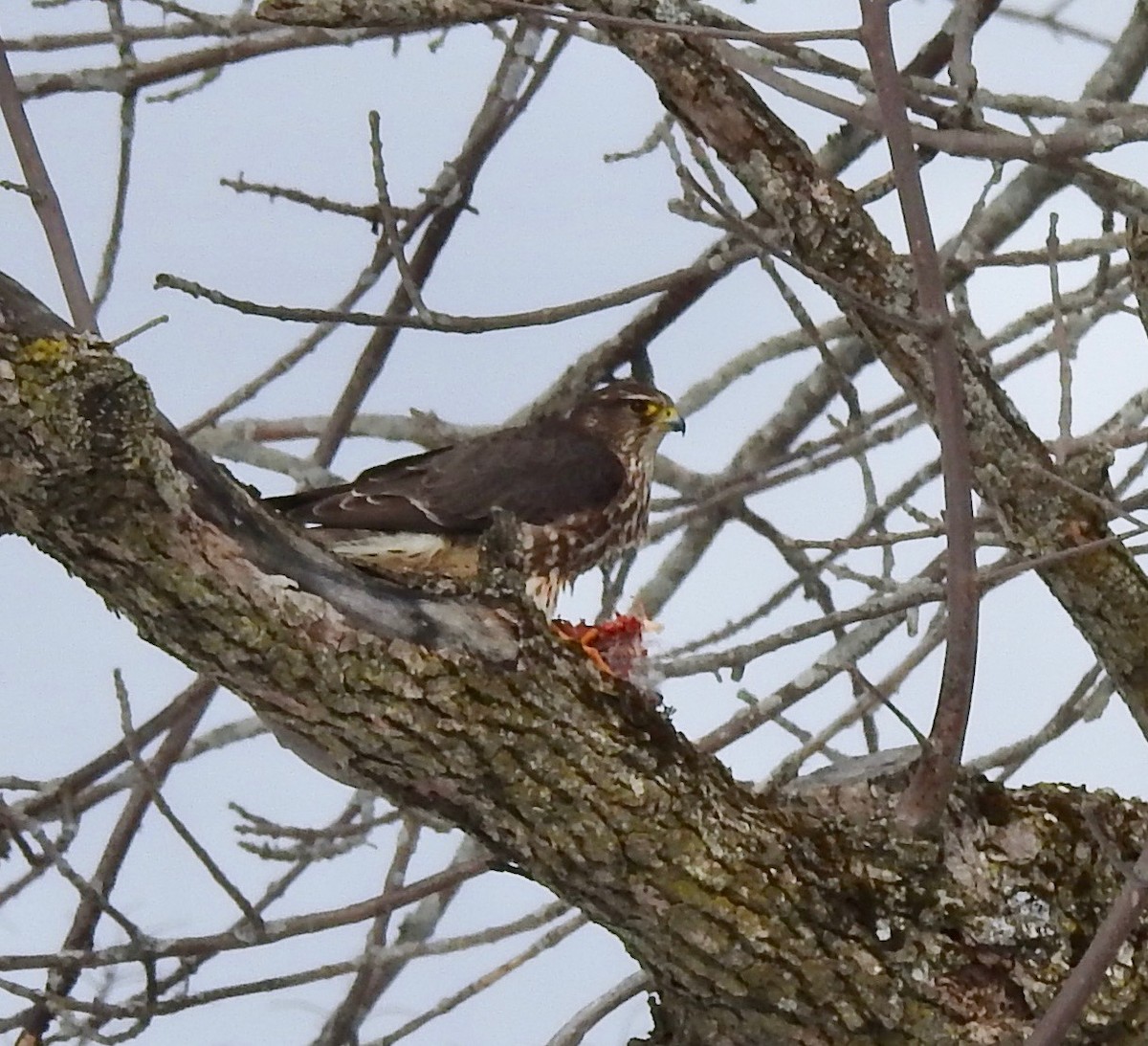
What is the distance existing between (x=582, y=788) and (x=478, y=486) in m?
1.87

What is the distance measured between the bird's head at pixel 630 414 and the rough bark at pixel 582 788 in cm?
198

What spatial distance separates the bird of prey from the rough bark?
127cm

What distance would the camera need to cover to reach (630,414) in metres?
4.81

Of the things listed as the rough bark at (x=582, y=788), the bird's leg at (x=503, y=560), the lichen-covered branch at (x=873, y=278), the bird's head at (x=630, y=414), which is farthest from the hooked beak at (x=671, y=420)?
the bird's leg at (x=503, y=560)

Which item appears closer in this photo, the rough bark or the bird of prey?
the rough bark

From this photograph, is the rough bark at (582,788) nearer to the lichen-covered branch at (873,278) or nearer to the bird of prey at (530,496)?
the lichen-covered branch at (873,278)

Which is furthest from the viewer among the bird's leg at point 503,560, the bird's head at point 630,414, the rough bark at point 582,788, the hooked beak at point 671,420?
the hooked beak at point 671,420

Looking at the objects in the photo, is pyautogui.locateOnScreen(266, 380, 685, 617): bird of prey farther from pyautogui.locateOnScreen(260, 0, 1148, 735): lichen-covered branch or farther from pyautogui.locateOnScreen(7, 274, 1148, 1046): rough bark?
pyautogui.locateOnScreen(7, 274, 1148, 1046): rough bark

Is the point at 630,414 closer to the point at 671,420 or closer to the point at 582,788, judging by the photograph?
the point at 671,420

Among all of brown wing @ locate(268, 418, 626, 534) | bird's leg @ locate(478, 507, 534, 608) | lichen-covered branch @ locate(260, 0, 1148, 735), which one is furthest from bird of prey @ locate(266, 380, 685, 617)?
bird's leg @ locate(478, 507, 534, 608)

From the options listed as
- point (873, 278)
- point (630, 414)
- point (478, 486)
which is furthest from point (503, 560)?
point (630, 414)

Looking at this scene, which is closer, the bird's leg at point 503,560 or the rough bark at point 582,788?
the rough bark at point 582,788

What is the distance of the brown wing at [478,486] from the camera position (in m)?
3.86

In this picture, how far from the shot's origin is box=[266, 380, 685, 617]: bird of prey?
387cm
